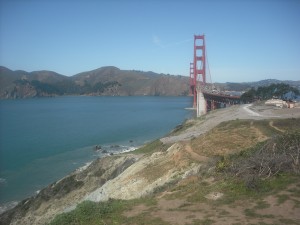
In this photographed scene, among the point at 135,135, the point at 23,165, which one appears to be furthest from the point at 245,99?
the point at 23,165

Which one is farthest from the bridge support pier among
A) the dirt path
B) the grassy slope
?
the grassy slope

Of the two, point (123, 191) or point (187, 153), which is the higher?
point (187, 153)

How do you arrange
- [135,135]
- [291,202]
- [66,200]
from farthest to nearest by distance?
1. [135,135]
2. [66,200]
3. [291,202]

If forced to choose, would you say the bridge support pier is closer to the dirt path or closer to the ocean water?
the ocean water

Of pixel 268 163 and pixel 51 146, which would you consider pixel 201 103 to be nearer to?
pixel 51 146

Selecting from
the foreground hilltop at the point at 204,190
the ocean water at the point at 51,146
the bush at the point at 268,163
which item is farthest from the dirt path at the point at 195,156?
the ocean water at the point at 51,146

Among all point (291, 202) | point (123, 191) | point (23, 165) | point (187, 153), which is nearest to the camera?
point (291, 202)

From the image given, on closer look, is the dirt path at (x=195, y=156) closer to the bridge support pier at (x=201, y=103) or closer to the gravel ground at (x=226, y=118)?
the gravel ground at (x=226, y=118)

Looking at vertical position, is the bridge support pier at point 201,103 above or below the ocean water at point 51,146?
above

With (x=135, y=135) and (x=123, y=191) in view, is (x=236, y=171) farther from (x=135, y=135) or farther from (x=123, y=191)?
(x=135, y=135)
